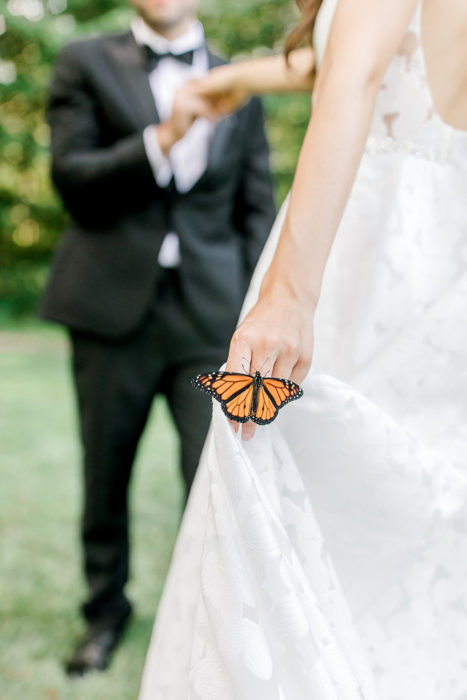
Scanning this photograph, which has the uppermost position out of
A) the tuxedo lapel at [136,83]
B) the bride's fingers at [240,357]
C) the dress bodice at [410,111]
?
the dress bodice at [410,111]

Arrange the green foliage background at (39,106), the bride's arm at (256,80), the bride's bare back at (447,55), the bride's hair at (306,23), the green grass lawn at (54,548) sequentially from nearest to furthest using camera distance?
the bride's bare back at (447,55)
the bride's hair at (306,23)
the bride's arm at (256,80)
the green grass lawn at (54,548)
the green foliage background at (39,106)

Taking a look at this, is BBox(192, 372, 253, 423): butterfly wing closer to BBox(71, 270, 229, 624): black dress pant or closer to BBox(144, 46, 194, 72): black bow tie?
BBox(71, 270, 229, 624): black dress pant

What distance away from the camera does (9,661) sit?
2703mm

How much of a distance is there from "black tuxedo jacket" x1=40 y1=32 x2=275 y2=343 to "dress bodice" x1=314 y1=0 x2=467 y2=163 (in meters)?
1.11

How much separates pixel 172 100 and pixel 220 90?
557mm

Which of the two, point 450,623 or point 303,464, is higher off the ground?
point 303,464

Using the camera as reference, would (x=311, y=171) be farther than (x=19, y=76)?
No

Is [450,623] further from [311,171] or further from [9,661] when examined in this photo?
[9,661]

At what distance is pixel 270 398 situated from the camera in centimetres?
102

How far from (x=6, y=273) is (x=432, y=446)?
13.6m

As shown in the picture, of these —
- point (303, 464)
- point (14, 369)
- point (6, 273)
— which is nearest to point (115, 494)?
point (303, 464)

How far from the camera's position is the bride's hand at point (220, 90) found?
2.01 meters

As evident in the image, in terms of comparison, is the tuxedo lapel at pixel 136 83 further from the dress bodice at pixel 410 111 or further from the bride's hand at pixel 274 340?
the bride's hand at pixel 274 340

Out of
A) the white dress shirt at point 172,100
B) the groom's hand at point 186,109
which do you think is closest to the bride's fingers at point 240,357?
the groom's hand at point 186,109
